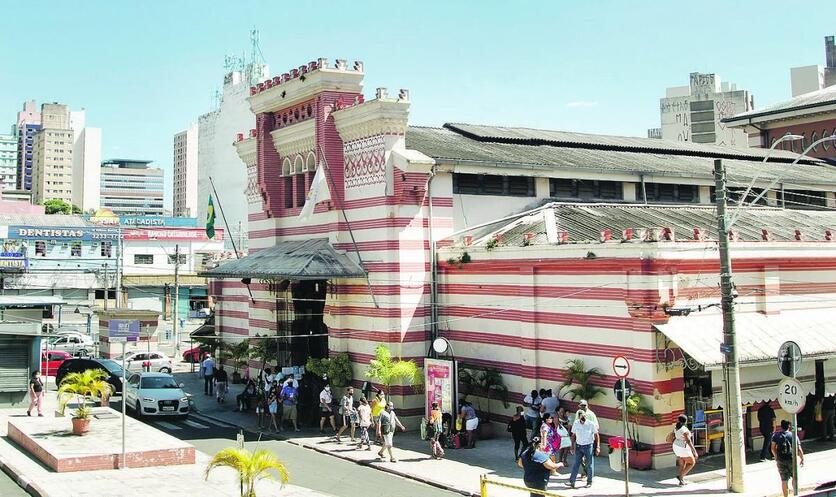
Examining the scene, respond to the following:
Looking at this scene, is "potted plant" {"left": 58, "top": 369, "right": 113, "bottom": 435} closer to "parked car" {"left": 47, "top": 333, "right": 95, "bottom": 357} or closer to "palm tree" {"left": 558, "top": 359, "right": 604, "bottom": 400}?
"palm tree" {"left": 558, "top": 359, "right": 604, "bottom": 400}

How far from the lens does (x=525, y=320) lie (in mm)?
24609

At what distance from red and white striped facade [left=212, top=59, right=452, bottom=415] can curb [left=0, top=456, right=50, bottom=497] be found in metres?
11.7

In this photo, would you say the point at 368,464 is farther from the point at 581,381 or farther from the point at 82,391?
the point at 82,391

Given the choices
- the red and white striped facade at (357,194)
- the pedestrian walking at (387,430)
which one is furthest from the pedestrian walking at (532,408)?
the red and white striped facade at (357,194)

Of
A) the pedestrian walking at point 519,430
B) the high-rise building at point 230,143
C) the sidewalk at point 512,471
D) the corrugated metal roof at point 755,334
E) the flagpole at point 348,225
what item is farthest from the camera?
the high-rise building at point 230,143

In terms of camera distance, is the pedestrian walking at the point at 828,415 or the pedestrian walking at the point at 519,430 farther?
the pedestrian walking at the point at 828,415

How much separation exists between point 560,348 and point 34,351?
1999 centimetres

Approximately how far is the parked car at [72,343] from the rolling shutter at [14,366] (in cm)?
1839

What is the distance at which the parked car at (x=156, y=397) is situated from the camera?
2930 cm

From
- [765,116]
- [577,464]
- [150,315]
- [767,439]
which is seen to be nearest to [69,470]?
[577,464]

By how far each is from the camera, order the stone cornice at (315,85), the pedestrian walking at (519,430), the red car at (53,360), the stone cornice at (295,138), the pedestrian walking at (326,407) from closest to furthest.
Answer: the pedestrian walking at (519,430) → the pedestrian walking at (326,407) → the stone cornice at (315,85) → the stone cornice at (295,138) → the red car at (53,360)

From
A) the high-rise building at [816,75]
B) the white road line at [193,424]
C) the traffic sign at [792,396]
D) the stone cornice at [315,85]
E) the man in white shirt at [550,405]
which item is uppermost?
the high-rise building at [816,75]

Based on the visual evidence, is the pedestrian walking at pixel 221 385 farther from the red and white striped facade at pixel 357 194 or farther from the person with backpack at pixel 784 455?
the person with backpack at pixel 784 455

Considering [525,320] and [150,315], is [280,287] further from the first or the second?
[150,315]
